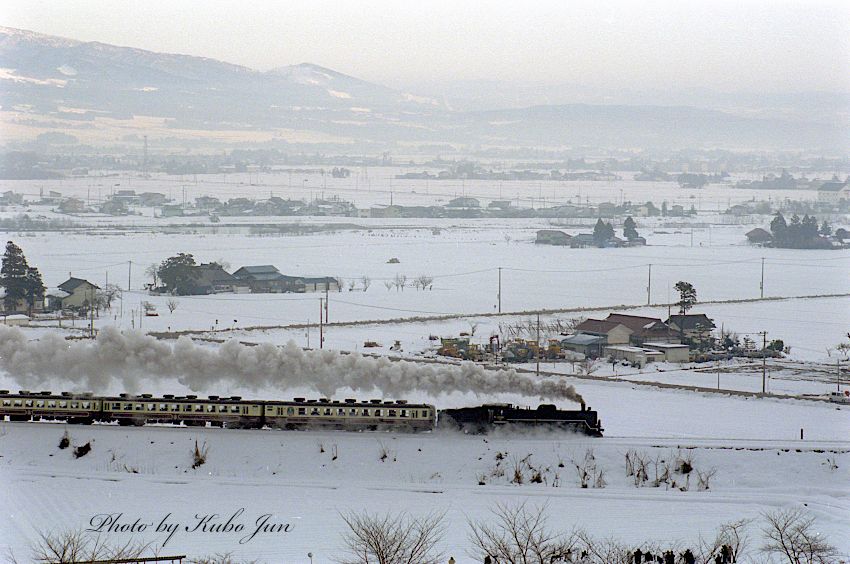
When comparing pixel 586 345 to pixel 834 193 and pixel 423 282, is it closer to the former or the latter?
pixel 423 282

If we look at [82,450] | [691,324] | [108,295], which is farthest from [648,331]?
[82,450]

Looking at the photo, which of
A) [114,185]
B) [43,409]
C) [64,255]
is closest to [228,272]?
[64,255]

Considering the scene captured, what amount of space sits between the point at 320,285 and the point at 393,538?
138ft

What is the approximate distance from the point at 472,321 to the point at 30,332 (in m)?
17.6

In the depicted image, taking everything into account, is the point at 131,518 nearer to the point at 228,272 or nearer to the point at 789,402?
the point at 789,402

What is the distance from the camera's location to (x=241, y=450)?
24000mm

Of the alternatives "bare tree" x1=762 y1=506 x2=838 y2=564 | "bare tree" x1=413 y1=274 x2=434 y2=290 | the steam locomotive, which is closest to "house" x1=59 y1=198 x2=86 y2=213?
"bare tree" x1=413 y1=274 x2=434 y2=290

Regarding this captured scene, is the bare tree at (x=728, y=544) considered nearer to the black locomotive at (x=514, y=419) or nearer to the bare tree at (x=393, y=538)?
the bare tree at (x=393, y=538)

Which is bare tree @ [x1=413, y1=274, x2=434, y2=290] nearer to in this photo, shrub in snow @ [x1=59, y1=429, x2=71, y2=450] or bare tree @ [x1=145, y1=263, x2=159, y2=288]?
bare tree @ [x1=145, y1=263, x2=159, y2=288]

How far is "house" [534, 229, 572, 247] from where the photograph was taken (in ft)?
279

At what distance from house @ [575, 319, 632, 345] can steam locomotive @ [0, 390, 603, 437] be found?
1601 centimetres

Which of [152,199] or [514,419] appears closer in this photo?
[514,419]

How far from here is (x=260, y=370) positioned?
90.9 feet

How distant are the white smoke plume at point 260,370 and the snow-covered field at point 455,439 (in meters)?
0.55
